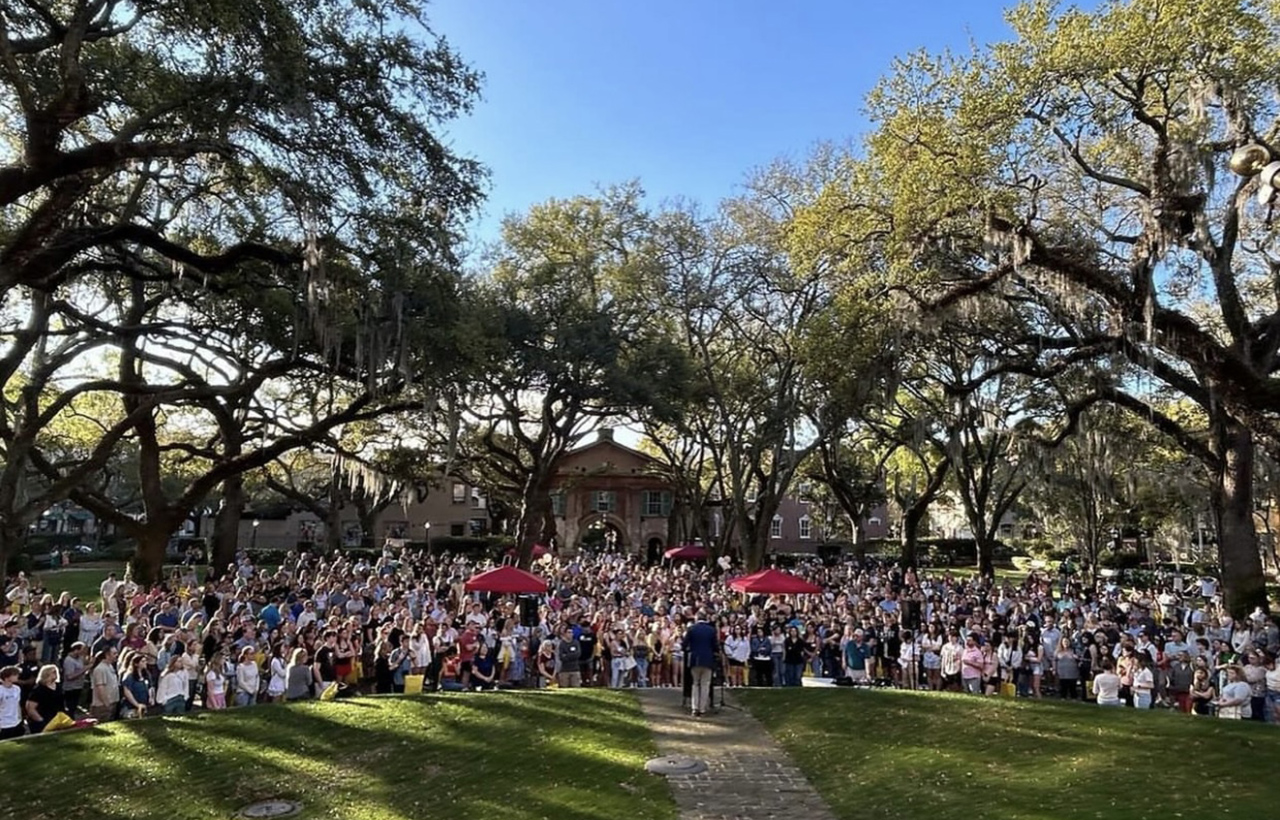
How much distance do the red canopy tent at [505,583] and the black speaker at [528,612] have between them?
6.60ft

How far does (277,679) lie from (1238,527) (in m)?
20.7

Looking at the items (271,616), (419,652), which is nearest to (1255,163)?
(419,652)

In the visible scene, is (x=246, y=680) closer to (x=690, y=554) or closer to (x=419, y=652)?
(x=419, y=652)

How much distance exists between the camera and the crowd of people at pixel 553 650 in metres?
12.4

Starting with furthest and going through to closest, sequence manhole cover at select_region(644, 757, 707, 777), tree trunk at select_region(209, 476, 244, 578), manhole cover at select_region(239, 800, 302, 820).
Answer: tree trunk at select_region(209, 476, 244, 578)
manhole cover at select_region(644, 757, 707, 777)
manhole cover at select_region(239, 800, 302, 820)

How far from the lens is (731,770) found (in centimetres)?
1027

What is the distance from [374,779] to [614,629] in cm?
662

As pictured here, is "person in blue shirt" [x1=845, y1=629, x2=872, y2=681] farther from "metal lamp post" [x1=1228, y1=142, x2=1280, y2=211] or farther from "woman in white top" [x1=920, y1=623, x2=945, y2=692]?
"metal lamp post" [x1=1228, y1=142, x2=1280, y2=211]

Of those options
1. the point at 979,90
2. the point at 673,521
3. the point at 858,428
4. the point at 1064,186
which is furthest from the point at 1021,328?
the point at 673,521

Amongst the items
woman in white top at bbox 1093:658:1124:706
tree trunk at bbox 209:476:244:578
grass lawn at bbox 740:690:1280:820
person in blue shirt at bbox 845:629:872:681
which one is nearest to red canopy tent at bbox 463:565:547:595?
grass lawn at bbox 740:690:1280:820

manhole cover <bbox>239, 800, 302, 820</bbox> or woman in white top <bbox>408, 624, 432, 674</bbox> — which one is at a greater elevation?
woman in white top <bbox>408, 624, 432, 674</bbox>

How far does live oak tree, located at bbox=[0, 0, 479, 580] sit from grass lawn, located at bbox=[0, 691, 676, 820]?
629 centimetres

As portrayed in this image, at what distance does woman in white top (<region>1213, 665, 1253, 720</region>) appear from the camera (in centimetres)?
1241

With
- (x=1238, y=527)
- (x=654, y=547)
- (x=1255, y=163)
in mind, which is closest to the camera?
(x=1255, y=163)
